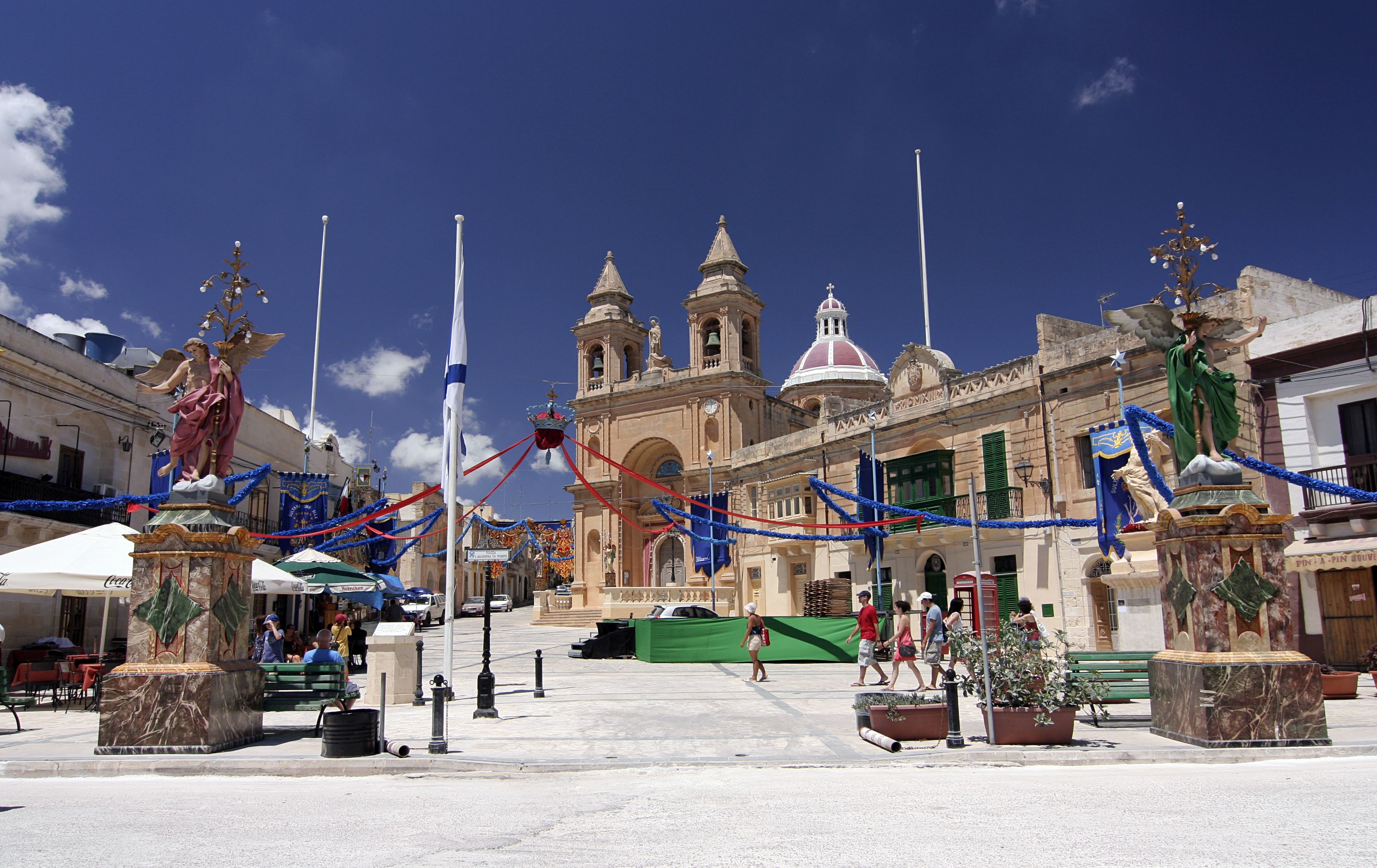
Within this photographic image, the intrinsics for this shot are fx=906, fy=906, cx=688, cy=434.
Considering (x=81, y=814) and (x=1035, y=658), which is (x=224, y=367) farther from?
(x=1035, y=658)

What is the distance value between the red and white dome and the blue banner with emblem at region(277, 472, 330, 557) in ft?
115

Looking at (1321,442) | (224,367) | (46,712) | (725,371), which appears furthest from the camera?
(725,371)

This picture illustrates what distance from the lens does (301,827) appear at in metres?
6.13

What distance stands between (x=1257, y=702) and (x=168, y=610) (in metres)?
11.3

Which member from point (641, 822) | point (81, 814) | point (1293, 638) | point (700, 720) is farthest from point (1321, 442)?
point (81, 814)

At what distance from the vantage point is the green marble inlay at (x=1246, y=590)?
30.4ft

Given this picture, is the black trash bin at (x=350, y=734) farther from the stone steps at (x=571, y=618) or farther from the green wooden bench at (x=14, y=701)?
the stone steps at (x=571, y=618)

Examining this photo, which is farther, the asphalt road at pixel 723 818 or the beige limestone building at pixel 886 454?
the beige limestone building at pixel 886 454

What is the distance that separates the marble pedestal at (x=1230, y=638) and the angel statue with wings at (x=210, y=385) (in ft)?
35.0

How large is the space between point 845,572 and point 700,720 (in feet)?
62.5

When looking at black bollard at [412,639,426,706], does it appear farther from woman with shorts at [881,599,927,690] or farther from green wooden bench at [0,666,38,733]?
woman with shorts at [881,599,927,690]


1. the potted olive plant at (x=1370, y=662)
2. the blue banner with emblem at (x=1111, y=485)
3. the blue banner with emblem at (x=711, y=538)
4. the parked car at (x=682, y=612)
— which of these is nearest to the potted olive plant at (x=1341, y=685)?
the potted olive plant at (x=1370, y=662)

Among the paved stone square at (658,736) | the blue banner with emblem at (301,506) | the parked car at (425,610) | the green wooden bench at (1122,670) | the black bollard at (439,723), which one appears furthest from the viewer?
the parked car at (425,610)

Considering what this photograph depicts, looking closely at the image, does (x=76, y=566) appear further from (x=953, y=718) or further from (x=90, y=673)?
(x=953, y=718)
